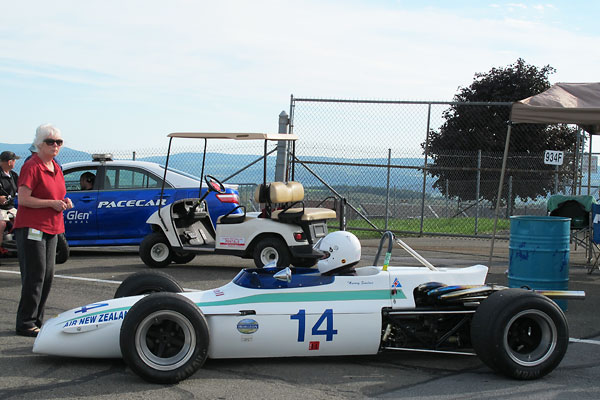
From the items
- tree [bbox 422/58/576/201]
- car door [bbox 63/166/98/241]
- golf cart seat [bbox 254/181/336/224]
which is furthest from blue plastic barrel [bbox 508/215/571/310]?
tree [bbox 422/58/576/201]

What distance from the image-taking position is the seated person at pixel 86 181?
11319 mm

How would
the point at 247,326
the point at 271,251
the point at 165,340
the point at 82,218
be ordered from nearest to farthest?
the point at 165,340
the point at 247,326
the point at 271,251
the point at 82,218

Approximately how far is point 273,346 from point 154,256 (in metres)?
5.49

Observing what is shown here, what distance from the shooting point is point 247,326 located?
4973mm

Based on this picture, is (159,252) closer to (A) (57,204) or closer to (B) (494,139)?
(A) (57,204)

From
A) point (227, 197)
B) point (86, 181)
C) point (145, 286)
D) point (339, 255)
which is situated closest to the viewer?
point (339, 255)

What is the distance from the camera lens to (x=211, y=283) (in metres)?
8.79

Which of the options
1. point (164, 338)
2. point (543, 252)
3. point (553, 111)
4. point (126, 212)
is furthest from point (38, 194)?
point (553, 111)

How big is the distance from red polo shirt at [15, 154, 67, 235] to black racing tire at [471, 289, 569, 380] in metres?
3.48

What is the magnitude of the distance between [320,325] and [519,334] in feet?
4.61

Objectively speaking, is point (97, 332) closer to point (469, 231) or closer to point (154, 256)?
point (154, 256)

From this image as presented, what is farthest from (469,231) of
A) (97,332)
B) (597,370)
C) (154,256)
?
(97,332)

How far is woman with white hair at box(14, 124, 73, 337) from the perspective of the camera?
5809mm

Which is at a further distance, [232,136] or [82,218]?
[82,218]
